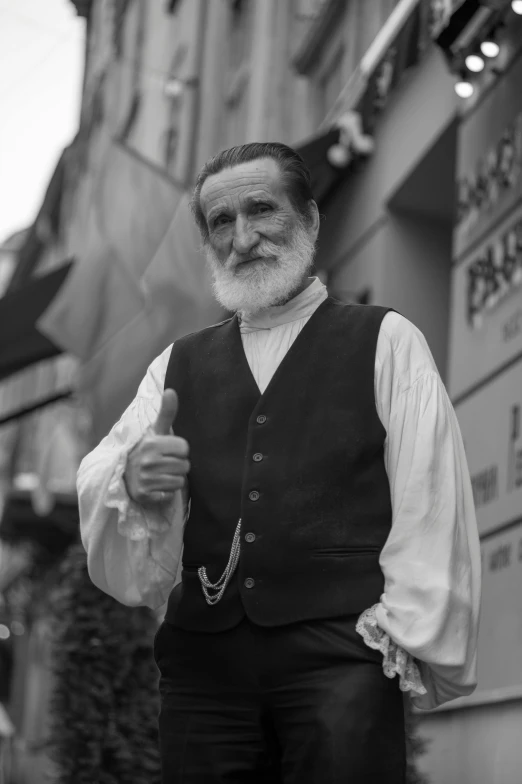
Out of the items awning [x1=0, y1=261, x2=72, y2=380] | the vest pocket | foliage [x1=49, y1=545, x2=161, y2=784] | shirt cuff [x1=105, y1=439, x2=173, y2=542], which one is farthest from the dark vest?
awning [x1=0, y1=261, x2=72, y2=380]

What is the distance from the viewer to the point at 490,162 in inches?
267

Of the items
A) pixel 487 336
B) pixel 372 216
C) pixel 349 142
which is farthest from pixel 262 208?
pixel 349 142

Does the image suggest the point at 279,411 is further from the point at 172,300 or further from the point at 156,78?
the point at 156,78

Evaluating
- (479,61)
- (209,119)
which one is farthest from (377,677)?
(209,119)

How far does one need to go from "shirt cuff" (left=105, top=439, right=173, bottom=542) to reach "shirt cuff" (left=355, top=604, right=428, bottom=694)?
0.50m

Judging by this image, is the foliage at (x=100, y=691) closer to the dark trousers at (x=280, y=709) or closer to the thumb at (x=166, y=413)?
the dark trousers at (x=280, y=709)

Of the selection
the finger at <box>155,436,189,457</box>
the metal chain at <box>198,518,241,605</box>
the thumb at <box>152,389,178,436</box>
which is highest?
the thumb at <box>152,389,178,436</box>

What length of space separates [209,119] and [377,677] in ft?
42.6

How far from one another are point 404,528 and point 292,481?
27 centimetres

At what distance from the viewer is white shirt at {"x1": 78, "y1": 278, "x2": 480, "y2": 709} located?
2691mm

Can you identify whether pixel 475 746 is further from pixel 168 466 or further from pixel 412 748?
pixel 168 466

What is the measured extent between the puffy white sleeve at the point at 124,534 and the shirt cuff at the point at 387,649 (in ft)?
1.62

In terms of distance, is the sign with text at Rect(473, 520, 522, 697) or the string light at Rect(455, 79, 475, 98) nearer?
the sign with text at Rect(473, 520, 522, 697)

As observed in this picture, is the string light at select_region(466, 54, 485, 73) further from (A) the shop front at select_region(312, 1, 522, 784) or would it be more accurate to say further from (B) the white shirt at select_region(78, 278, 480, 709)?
(B) the white shirt at select_region(78, 278, 480, 709)
